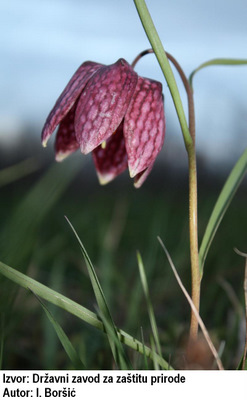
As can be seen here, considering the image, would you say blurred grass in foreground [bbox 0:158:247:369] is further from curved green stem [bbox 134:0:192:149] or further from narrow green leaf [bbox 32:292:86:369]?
curved green stem [bbox 134:0:192:149]

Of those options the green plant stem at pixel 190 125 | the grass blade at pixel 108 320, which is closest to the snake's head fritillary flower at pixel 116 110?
the green plant stem at pixel 190 125

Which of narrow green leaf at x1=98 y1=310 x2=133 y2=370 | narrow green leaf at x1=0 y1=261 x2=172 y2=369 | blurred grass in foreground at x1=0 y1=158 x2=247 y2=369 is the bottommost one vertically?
blurred grass in foreground at x1=0 y1=158 x2=247 y2=369

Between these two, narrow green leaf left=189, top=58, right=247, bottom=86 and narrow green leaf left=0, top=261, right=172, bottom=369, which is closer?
narrow green leaf left=0, top=261, right=172, bottom=369

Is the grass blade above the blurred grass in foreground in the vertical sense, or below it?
above

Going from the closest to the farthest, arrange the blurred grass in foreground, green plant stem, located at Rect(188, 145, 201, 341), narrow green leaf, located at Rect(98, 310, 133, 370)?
narrow green leaf, located at Rect(98, 310, 133, 370) → green plant stem, located at Rect(188, 145, 201, 341) → the blurred grass in foreground

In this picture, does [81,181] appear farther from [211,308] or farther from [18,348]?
[18,348]

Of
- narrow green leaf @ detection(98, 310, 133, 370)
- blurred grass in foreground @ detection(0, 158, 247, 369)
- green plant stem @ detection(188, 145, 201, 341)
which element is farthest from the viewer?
→ blurred grass in foreground @ detection(0, 158, 247, 369)

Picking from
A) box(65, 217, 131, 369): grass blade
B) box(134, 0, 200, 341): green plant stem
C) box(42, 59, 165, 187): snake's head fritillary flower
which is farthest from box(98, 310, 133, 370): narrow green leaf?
box(42, 59, 165, 187): snake's head fritillary flower

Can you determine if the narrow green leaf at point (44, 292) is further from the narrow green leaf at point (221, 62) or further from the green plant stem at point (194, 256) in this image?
the narrow green leaf at point (221, 62)
